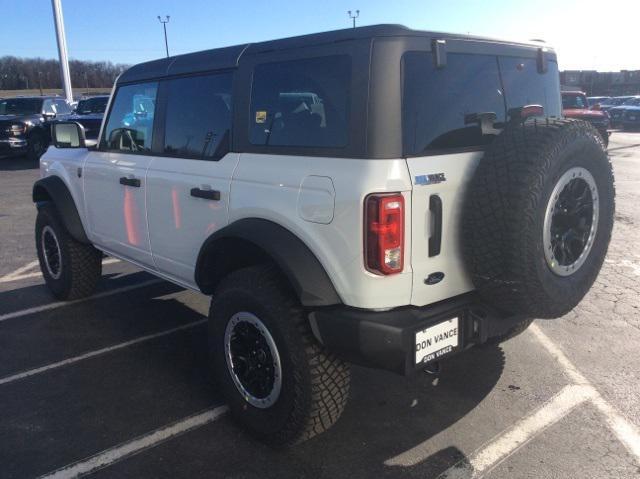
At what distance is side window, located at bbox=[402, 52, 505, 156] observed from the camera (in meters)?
2.42

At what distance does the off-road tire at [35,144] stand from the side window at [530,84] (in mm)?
16449

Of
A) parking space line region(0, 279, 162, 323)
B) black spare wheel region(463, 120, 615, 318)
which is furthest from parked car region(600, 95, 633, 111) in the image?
black spare wheel region(463, 120, 615, 318)

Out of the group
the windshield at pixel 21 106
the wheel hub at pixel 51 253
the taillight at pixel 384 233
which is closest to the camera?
the taillight at pixel 384 233

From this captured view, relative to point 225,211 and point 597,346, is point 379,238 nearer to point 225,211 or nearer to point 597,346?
point 225,211

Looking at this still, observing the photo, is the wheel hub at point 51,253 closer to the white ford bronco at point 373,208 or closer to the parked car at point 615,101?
the white ford bronco at point 373,208

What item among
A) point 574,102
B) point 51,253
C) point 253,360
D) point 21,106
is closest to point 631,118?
point 574,102

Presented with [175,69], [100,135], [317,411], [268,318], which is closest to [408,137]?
[268,318]

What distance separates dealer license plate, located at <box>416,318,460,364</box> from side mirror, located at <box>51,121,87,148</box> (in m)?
3.27

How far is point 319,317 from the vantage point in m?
2.49

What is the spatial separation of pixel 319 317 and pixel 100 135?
2743mm

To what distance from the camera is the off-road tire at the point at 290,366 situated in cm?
256

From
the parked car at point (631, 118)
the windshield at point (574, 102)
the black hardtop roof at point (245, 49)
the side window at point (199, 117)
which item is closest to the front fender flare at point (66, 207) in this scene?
the black hardtop roof at point (245, 49)

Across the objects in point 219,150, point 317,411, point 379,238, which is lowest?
point 317,411

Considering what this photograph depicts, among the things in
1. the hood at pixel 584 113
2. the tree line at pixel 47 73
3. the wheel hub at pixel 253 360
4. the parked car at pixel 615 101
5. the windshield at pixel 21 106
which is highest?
the tree line at pixel 47 73
